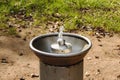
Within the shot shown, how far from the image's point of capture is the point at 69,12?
8.70 m

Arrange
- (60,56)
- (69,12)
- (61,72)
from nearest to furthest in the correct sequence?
(60,56), (61,72), (69,12)

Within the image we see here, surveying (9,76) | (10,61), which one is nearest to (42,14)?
(10,61)

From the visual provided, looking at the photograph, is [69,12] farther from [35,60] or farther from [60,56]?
[60,56]

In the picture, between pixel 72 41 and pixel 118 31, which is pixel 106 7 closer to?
pixel 118 31

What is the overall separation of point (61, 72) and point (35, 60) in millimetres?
2832

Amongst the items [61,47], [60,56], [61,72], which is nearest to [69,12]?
[61,47]

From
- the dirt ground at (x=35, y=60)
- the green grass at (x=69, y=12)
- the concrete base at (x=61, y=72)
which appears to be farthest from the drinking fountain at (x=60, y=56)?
the green grass at (x=69, y=12)

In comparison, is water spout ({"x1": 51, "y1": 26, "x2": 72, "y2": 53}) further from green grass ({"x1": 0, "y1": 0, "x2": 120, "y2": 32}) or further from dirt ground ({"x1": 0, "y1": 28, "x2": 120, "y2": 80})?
green grass ({"x1": 0, "y1": 0, "x2": 120, "y2": 32})

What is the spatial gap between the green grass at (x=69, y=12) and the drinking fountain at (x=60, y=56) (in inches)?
150

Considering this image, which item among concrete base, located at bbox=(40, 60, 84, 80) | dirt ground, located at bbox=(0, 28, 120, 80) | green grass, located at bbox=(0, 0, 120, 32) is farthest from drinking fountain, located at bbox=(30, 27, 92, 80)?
green grass, located at bbox=(0, 0, 120, 32)

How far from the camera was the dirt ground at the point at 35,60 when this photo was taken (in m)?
5.88

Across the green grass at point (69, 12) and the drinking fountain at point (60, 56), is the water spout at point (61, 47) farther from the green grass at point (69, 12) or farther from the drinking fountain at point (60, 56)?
the green grass at point (69, 12)

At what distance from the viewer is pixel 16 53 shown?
21.9 ft

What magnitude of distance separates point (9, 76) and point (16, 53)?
0.92 meters
